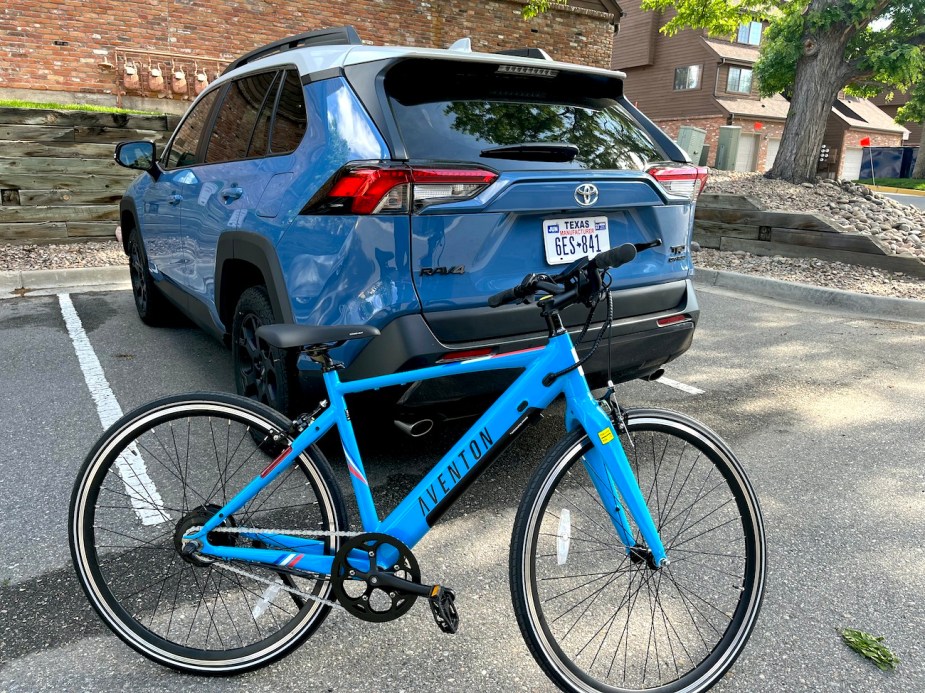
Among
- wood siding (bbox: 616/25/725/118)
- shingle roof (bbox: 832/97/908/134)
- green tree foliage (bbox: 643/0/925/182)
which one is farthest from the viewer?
shingle roof (bbox: 832/97/908/134)

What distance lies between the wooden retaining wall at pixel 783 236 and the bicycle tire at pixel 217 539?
750cm

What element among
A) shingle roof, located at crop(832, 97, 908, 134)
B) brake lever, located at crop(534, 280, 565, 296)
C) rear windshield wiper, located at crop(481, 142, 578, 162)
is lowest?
shingle roof, located at crop(832, 97, 908, 134)

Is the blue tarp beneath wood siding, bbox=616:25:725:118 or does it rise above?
beneath

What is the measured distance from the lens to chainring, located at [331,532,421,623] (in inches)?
80.0

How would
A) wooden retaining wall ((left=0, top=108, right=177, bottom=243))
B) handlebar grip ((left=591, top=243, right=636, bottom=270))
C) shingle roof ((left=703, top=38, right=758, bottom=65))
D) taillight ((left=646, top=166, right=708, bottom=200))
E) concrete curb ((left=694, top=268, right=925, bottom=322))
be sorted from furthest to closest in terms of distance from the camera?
1. shingle roof ((left=703, top=38, right=758, bottom=65))
2. wooden retaining wall ((left=0, top=108, right=177, bottom=243))
3. concrete curb ((left=694, top=268, right=925, bottom=322))
4. taillight ((left=646, top=166, right=708, bottom=200))
5. handlebar grip ((left=591, top=243, right=636, bottom=270))

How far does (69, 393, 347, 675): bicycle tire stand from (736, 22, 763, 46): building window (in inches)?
1564

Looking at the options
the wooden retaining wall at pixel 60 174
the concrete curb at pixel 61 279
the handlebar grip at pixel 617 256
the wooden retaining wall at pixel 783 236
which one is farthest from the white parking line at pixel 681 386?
the wooden retaining wall at pixel 60 174

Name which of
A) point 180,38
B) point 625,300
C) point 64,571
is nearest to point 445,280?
point 625,300

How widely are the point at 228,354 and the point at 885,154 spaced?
137 feet

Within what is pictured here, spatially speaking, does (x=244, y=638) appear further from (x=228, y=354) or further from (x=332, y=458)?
(x=228, y=354)

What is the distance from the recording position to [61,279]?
7488 millimetres

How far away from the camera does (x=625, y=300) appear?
→ 10.4 ft

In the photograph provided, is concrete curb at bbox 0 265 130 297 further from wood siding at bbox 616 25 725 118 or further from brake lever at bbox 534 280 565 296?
wood siding at bbox 616 25 725 118

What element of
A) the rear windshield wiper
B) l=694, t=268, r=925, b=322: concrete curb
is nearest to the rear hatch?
the rear windshield wiper
